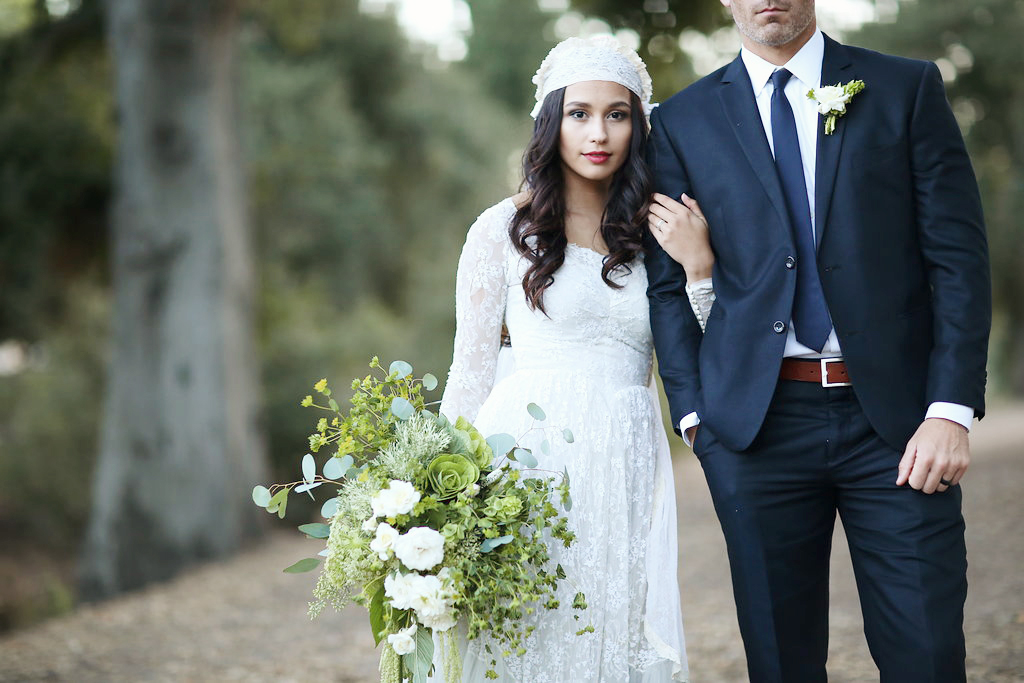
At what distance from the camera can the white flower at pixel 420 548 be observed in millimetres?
2555

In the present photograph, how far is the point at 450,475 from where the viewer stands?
2676mm

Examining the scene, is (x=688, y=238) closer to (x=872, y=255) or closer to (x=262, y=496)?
(x=872, y=255)

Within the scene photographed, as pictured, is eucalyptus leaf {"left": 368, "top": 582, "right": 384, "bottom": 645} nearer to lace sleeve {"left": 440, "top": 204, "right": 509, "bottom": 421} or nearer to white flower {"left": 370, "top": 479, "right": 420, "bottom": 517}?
white flower {"left": 370, "top": 479, "right": 420, "bottom": 517}

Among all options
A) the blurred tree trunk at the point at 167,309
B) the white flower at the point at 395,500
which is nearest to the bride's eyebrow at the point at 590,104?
the white flower at the point at 395,500

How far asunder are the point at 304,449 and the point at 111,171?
384 centimetres

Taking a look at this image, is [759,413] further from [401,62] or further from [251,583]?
[401,62]

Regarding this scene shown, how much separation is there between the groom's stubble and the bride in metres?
0.47

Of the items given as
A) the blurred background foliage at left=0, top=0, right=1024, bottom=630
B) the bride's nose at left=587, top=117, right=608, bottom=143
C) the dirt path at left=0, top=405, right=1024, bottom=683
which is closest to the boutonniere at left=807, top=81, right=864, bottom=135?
the bride's nose at left=587, top=117, right=608, bottom=143

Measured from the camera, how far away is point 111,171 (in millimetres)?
11133

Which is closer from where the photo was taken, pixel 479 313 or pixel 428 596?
pixel 428 596

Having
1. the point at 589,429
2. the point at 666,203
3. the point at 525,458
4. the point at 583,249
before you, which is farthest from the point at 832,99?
the point at 525,458

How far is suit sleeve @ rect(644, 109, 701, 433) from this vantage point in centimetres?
A: 302

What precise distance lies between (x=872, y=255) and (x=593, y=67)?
1.06 metres

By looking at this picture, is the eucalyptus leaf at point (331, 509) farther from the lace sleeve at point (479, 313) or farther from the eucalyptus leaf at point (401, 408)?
the lace sleeve at point (479, 313)
